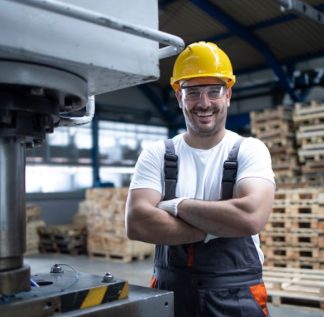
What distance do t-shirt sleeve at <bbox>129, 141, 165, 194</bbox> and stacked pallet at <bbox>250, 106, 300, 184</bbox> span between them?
671cm

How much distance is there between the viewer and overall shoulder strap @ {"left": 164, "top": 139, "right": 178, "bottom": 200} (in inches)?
81.7

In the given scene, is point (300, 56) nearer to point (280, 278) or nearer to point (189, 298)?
point (280, 278)

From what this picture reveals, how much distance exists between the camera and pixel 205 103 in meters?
2.02

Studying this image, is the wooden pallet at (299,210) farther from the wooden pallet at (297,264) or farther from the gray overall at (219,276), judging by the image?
the gray overall at (219,276)

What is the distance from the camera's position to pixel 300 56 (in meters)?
12.5

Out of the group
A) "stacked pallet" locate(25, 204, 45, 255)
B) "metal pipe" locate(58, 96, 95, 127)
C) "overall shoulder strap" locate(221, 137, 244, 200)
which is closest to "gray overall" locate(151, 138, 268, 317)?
"overall shoulder strap" locate(221, 137, 244, 200)

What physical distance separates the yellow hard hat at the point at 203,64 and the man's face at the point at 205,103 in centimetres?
3

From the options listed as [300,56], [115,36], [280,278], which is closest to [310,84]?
[300,56]

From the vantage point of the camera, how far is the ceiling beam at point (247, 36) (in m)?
10.3

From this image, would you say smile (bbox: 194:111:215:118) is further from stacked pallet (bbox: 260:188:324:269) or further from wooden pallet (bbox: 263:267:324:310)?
stacked pallet (bbox: 260:188:324:269)

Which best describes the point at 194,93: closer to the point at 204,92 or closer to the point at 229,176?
the point at 204,92

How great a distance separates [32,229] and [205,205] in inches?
372

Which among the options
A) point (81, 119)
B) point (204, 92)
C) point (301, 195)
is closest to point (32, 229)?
point (301, 195)

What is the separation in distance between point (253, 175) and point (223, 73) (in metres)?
0.51
